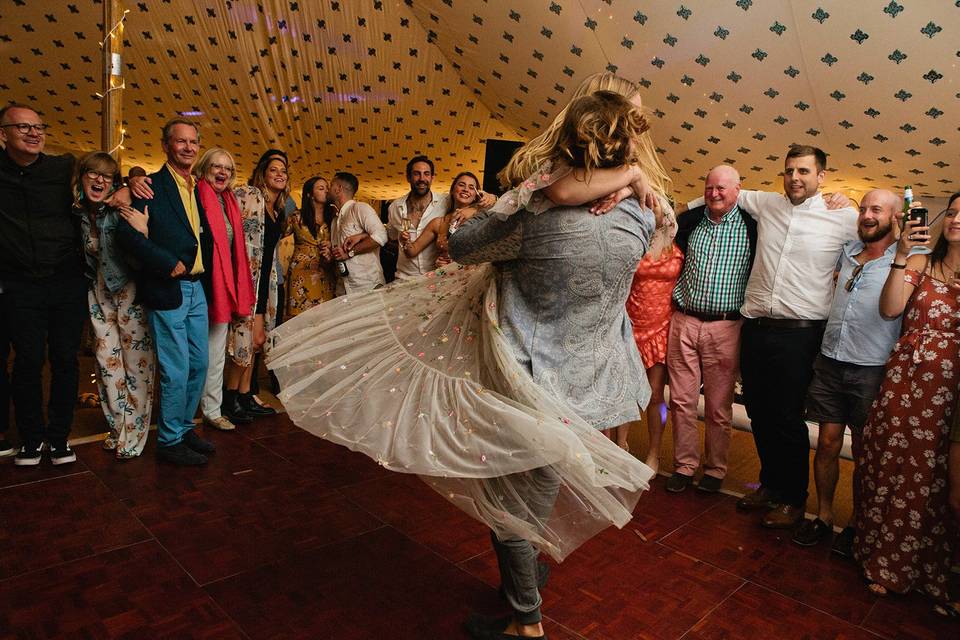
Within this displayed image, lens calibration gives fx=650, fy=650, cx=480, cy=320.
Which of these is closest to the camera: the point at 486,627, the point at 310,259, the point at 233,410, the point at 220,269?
the point at 486,627

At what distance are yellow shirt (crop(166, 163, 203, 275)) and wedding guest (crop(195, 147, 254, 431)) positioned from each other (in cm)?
11

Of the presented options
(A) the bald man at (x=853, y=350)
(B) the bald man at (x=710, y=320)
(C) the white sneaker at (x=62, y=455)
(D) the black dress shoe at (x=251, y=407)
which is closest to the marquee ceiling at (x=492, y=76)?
(B) the bald man at (x=710, y=320)

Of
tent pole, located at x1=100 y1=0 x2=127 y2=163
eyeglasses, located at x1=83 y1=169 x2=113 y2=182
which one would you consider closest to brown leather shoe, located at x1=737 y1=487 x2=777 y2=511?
eyeglasses, located at x1=83 y1=169 x2=113 y2=182

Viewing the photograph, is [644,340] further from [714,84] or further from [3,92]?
[3,92]

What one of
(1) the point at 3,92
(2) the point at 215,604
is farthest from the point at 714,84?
(1) the point at 3,92

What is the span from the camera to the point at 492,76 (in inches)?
200

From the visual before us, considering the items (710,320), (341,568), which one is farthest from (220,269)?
(710,320)

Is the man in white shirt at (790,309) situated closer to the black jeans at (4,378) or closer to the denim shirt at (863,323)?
the denim shirt at (863,323)

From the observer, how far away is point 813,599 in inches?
89.0

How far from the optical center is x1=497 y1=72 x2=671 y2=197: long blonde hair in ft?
5.00

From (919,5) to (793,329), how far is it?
1638 millimetres

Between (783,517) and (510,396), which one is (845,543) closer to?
(783,517)

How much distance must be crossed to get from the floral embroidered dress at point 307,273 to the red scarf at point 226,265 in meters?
0.76

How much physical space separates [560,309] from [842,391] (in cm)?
165
